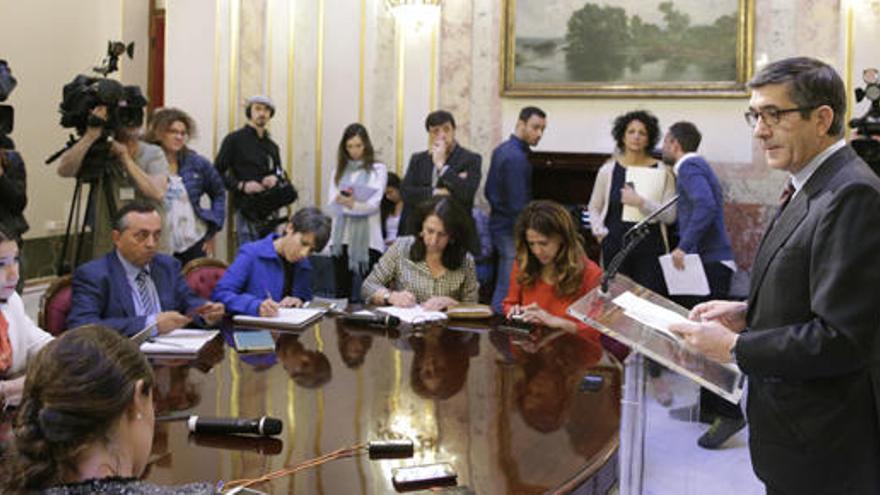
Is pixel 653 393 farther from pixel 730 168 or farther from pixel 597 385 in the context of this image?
pixel 597 385

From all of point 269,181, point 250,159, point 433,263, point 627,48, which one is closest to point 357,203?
point 269,181

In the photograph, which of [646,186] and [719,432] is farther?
Answer: [646,186]

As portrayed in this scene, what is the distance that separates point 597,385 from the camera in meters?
2.59

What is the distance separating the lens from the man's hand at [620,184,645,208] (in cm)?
527

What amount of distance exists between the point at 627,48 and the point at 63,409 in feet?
19.5

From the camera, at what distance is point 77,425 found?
1.28 metres

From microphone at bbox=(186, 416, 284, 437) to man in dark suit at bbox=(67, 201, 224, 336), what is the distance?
1.01 meters

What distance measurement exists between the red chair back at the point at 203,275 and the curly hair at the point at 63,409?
2485 millimetres

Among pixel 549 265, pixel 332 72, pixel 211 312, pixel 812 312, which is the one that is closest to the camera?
pixel 812 312

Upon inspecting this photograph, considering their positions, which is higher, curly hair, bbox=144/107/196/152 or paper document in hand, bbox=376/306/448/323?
curly hair, bbox=144/107/196/152

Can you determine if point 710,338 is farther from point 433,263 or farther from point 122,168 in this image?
point 122,168

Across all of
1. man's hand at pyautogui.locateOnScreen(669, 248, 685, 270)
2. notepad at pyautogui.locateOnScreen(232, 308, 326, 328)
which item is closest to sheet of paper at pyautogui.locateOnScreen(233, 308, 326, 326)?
notepad at pyautogui.locateOnScreen(232, 308, 326, 328)

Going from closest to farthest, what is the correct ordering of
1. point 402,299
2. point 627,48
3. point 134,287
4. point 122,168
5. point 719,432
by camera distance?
1. point 134,287
2. point 402,299
3. point 719,432
4. point 122,168
5. point 627,48

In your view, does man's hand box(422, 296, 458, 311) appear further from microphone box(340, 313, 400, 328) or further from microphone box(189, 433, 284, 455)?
microphone box(189, 433, 284, 455)
